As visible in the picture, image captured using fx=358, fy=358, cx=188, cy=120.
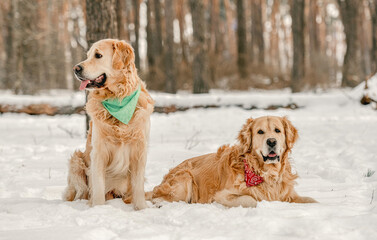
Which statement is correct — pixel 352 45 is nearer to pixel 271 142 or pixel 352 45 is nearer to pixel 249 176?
pixel 271 142

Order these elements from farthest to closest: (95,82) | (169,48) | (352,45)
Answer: (352,45) → (169,48) → (95,82)

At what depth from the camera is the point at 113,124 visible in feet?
11.2

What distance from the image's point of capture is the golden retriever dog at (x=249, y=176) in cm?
338

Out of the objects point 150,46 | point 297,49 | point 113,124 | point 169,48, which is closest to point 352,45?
point 297,49

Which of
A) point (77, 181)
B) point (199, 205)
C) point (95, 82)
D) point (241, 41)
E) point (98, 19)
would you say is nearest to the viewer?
point (199, 205)

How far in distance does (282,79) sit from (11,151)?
14713mm

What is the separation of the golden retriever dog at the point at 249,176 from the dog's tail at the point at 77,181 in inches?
27.0

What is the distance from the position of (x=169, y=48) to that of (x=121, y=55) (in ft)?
Answer: 36.0

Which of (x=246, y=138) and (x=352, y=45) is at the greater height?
(x=352, y=45)

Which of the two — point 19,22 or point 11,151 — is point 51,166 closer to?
point 11,151

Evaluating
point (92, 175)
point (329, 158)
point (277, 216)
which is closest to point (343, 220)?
point (277, 216)

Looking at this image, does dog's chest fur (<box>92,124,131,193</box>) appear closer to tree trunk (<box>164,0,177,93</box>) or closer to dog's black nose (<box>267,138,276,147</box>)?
dog's black nose (<box>267,138,276,147</box>)

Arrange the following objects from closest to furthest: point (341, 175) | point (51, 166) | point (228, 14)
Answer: point (341, 175) → point (51, 166) → point (228, 14)

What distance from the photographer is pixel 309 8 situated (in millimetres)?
29375
